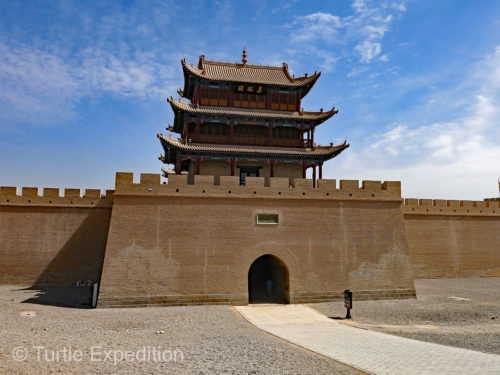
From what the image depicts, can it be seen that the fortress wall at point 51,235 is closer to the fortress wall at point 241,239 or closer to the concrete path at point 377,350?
the fortress wall at point 241,239

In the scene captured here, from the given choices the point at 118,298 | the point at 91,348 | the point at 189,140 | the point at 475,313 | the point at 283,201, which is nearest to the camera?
the point at 91,348

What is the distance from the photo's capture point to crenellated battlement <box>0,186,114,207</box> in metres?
15.3

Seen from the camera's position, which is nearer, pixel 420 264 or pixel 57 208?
pixel 57 208

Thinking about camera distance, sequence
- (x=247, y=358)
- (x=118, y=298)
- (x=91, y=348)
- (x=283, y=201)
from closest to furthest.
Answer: (x=247, y=358)
(x=91, y=348)
(x=118, y=298)
(x=283, y=201)

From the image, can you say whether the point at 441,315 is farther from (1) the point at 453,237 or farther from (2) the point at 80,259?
(2) the point at 80,259

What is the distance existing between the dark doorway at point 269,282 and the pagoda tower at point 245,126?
448 centimetres

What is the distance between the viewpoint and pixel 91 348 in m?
7.05

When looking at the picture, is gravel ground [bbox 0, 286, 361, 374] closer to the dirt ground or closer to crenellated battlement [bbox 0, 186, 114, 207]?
the dirt ground

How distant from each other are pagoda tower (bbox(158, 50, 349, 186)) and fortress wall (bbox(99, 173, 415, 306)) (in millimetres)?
4194

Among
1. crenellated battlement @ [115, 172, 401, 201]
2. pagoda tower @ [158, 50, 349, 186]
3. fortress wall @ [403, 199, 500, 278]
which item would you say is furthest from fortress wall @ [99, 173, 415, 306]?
fortress wall @ [403, 199, 500, 278]

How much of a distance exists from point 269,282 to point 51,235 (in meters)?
9.64

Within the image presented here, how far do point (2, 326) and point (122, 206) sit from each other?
209 inches

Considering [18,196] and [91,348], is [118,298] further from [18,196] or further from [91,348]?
[18,196]

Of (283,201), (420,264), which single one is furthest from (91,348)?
(420,264)
